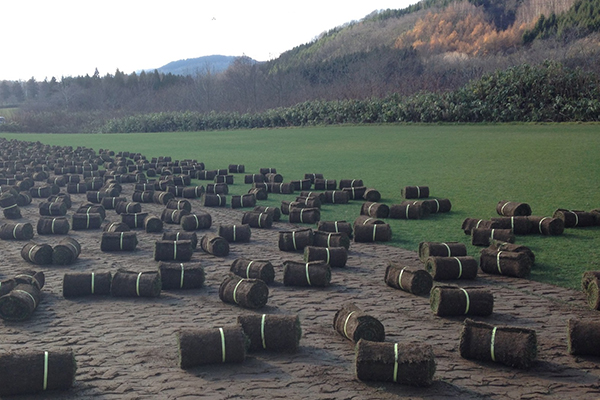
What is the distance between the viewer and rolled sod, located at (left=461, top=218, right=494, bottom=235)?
14.5 meters

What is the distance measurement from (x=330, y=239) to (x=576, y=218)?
19.9 feet

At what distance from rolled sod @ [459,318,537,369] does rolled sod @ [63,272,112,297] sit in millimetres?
6196

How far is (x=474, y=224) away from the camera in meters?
15.1

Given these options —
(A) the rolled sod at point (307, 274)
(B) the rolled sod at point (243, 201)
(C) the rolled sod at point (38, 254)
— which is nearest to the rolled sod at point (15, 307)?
(C) the rolled sod at point (38, 254)

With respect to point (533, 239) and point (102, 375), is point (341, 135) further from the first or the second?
point (102, 375)

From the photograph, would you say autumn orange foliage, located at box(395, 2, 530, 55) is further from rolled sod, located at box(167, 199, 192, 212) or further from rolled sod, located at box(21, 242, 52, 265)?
rolled sod, located at box(21, 242, 52, 265)

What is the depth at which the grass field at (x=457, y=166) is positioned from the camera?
575 inches

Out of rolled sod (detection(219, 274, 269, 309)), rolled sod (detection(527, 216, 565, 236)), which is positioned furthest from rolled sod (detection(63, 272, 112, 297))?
rolled sod (detection(527, 216, 565, 236))

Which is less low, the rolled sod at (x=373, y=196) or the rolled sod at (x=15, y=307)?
the rolled sod at (x=373, y=196)

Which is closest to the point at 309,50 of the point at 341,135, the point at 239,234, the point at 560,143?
the point at 341,135

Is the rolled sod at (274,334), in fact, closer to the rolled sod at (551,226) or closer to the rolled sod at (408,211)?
the rolled sod at (551,226)

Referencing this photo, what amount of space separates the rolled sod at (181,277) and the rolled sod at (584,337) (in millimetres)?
6214

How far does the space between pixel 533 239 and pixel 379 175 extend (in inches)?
485

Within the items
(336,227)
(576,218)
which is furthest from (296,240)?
(576,218)
